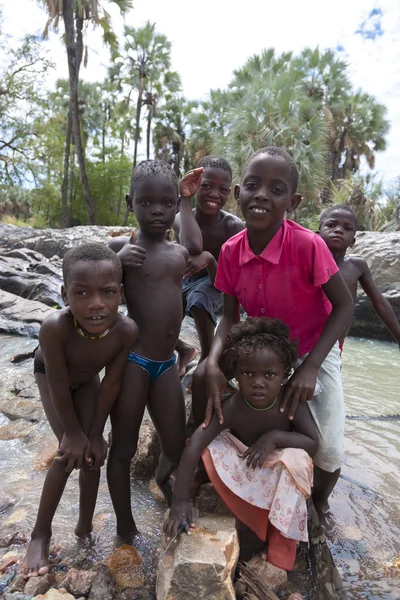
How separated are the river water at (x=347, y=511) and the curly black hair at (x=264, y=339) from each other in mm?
998

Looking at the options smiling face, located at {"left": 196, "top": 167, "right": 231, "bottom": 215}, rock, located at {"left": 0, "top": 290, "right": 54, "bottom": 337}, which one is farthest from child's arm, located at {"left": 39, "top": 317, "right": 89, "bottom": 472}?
rock, located at {"left": 0, "top": 290, "right": 54, "bottom": 337}

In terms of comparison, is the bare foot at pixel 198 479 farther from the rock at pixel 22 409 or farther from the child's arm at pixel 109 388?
the rock at pixel 22 409

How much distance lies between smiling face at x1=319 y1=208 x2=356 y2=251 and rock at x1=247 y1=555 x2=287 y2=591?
2.05 metres

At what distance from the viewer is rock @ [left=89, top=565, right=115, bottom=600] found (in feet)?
5.33

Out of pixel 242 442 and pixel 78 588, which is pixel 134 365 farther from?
pixel 78 588

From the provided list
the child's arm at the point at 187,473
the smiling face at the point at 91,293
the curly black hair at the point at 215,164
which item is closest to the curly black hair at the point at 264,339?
the child's arm at the point at 187,473

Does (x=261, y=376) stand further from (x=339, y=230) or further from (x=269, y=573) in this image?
(x=339, y=230)

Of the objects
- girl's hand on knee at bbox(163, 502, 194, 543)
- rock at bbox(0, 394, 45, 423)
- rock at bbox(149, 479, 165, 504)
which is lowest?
rock at bbox(0, 394, 45, 423)

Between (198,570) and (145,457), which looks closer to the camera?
(198,570)

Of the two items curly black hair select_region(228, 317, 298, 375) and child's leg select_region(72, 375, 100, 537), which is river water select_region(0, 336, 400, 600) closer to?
child's leg select_region(72, 375, 100, 537)

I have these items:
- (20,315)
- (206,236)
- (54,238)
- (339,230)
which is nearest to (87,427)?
(206,236)

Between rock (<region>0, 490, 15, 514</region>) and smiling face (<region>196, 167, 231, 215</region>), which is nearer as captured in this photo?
rock (<region>0, 490, 15, 514</region>)

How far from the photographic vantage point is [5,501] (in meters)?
2.37

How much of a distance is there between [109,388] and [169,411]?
1.12ft
